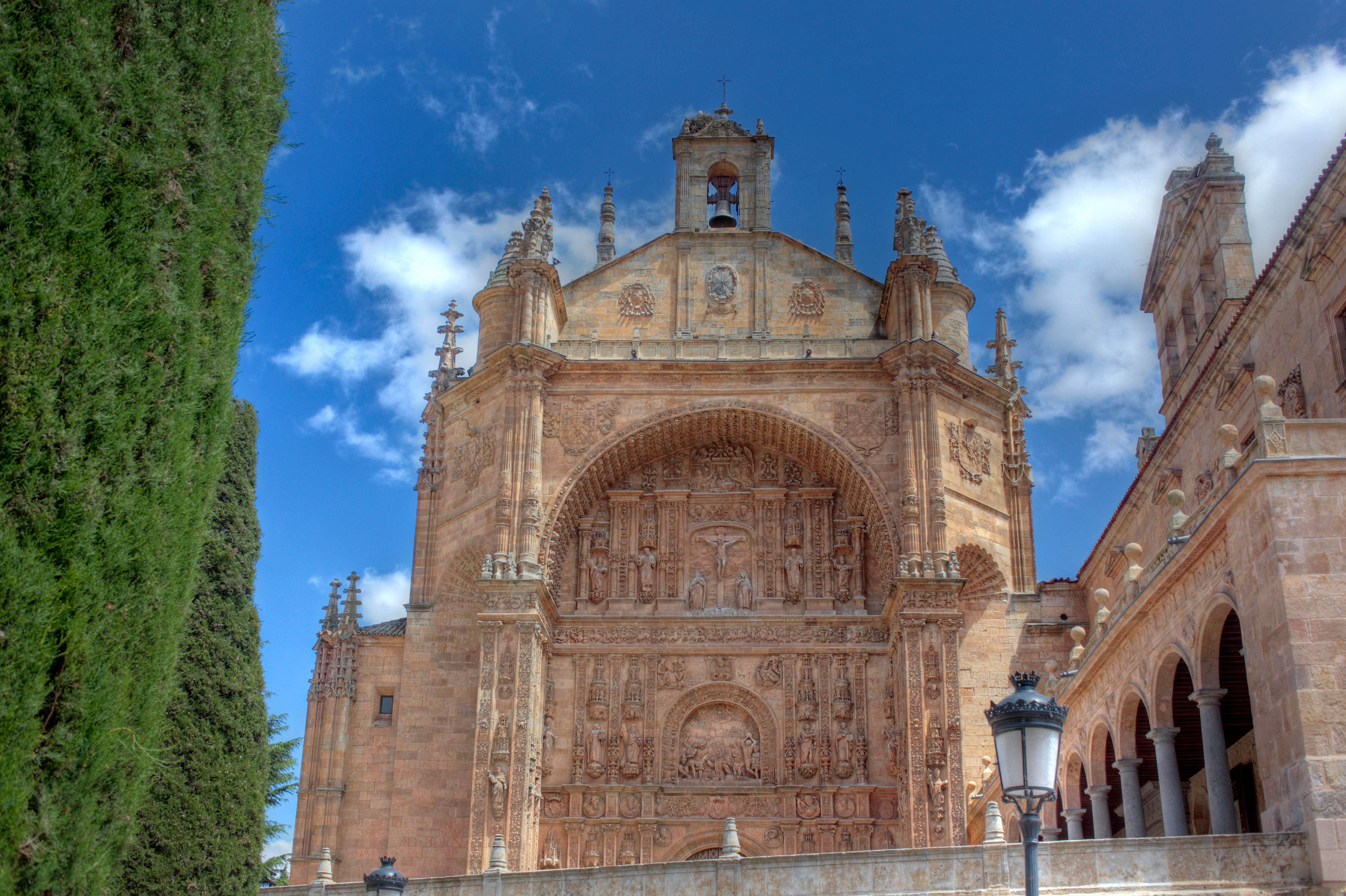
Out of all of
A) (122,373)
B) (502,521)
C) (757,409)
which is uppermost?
(757,409)

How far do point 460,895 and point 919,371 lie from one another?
14597 millimetres

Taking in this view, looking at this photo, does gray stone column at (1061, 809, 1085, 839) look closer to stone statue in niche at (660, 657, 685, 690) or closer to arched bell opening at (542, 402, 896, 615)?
arched bell opening at (542, 402, 896, 615)

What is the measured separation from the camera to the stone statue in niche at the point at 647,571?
27.7m

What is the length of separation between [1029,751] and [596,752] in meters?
17.8

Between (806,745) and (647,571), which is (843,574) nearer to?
(806,745)

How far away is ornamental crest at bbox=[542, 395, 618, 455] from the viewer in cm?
2747

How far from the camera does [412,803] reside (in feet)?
82.7

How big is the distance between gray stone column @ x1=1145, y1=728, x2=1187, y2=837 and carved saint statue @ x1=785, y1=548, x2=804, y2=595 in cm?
1148

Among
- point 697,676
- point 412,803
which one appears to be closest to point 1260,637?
point 697,676

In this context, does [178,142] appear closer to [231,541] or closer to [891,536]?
[231,541]

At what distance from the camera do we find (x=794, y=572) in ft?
90.7

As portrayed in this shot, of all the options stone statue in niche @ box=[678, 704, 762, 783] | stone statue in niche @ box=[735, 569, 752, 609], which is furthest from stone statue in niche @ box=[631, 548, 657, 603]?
stone statue in niche @ box=[678, 704, 762, 783]

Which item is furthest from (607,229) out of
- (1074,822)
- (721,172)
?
(1074,822)

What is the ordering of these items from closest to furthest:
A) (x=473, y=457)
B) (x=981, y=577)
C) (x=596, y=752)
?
(x=596, y=752)
(x=981, y=577)
(x=473, y=457)
